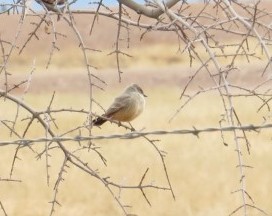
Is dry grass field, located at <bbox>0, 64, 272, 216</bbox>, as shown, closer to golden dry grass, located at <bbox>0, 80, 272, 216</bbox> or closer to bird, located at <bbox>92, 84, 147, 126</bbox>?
golden dry grass, located at <bbox>0, 80, 272, 216</bbox>

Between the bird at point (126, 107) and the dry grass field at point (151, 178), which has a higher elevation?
the dry grass field at point (151, 178)

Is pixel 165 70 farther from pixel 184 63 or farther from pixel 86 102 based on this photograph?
pixel 86 102

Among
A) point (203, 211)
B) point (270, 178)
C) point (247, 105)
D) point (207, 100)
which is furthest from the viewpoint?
point (207, 100)

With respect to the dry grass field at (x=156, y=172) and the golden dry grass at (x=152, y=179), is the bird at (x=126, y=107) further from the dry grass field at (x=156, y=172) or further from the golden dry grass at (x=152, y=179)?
the golden dry grass at (x=152, y=179)

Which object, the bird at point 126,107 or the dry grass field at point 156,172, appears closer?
the bird at point 126,107

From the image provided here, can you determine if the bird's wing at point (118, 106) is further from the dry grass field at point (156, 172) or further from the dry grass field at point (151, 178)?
the dry grass field at point (151, 178)

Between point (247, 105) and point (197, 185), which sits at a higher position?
point (247, 105)

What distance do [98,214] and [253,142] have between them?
13.6ft

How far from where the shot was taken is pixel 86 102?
25094 millimetres

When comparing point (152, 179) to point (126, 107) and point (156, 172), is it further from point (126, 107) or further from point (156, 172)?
point (126, 107)

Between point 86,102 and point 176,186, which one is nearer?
point 176,186

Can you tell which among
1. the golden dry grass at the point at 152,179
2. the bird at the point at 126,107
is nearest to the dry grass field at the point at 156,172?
the golden dry grass at the point at 152,179

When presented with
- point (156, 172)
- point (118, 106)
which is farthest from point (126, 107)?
point (156, 172)

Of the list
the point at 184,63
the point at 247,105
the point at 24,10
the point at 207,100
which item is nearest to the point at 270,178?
the point at 247,105
